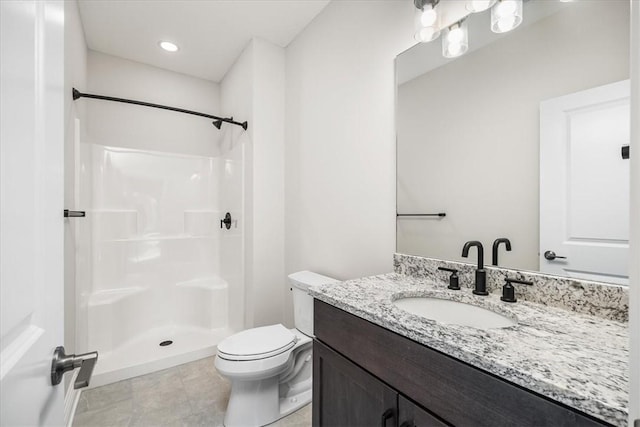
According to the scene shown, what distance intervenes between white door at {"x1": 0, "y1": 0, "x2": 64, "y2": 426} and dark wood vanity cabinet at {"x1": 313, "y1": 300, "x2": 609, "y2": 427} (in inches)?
29.0

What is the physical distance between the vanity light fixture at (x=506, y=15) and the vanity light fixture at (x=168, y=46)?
2.39 meters

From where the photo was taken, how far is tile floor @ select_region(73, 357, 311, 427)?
5.22ft

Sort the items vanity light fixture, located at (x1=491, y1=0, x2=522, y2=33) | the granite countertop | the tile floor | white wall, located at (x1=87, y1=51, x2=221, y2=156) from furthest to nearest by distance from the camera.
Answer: white wall, located at (x1=87, y1=51, x2=221, y2=156)
the tile floor
vanity light fixture, located at (x1=491, y1=0, x2=522, y2=33)
the granite countertop

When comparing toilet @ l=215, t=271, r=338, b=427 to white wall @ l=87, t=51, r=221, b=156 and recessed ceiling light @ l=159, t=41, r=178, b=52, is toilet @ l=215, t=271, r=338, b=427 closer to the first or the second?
white wall @ l=87, t=51, r=221, b=156

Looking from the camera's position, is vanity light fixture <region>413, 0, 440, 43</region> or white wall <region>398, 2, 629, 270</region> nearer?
white wall <region>398, 2, 629, 270</region>

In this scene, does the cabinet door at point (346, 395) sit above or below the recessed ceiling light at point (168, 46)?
below

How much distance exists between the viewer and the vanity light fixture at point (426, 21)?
1.22m

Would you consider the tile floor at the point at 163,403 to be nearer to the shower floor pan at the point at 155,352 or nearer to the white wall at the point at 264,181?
the shower floor pan at the point at 155,352

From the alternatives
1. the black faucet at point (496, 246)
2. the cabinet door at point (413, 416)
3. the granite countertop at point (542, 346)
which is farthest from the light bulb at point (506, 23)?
the cabinet door at point (413, 416)

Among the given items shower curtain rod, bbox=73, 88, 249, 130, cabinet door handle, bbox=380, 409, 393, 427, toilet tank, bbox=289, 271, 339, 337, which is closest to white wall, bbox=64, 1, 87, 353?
shower curtain rod, bbox=73, 88, 249, 130

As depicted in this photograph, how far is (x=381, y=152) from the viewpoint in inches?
60.1

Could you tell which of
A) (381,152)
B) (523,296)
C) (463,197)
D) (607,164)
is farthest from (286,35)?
(523,296)

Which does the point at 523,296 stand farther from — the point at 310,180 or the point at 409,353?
the point at 310,180

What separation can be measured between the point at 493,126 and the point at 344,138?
2.76 feet
